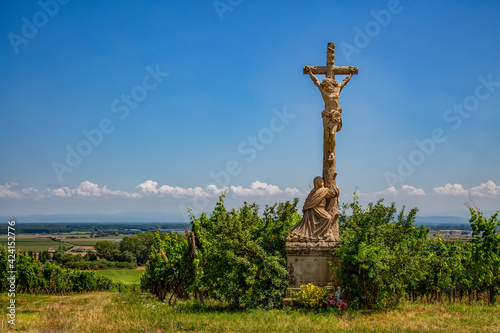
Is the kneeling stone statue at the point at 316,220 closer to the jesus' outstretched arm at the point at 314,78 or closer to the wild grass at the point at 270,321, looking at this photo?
the wild grass at the point at 270,321

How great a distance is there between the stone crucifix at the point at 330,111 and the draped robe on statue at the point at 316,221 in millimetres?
307

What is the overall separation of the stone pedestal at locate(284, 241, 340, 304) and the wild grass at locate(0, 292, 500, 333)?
0.95 m

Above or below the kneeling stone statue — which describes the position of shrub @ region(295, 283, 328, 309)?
below

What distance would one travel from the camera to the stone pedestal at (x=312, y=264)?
1006cm

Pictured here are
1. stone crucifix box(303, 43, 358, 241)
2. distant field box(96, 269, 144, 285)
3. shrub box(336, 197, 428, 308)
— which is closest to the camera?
shrub box(336, 197, 428, 308)

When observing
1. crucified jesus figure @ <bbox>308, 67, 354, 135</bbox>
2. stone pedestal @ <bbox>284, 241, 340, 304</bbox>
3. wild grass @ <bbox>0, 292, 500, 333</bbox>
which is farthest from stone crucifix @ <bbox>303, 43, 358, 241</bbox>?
wild grass @ <bbox>0, 292, 500, 333</bbox>

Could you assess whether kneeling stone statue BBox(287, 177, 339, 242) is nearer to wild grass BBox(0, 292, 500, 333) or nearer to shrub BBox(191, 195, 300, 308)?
shrub BBox(191, 195, 300, 308)

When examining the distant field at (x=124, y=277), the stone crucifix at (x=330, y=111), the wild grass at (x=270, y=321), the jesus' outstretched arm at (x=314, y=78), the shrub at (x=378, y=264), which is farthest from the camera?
the distant field at (x=124, y=277)

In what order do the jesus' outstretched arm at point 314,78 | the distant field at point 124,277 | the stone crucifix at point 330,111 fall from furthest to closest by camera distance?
1. the distant field at point 124,277
2. the jesus' outstretched arm at point 314,78
3. the stone crucifix at point 330,111

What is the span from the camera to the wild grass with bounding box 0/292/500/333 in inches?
316

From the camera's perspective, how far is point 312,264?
33.2 feet

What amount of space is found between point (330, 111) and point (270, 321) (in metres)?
5.90

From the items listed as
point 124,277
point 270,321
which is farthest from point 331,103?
point 124,277

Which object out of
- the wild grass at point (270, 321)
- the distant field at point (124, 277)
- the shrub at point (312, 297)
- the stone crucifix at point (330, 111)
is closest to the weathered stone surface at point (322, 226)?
the stone crucifix at point (330, 111)
